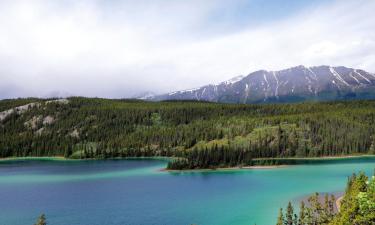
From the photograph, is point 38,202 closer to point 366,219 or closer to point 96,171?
point 96,171

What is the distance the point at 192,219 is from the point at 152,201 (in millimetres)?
20897

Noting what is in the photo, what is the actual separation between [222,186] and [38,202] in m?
44.8

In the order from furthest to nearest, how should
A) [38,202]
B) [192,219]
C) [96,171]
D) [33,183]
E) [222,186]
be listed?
[96,171], [33,183], [222,186], [38,202], [192,219]

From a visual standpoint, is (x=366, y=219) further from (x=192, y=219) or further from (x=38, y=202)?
(x=38, y=202)

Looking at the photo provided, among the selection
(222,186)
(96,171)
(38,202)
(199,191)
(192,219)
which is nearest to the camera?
(192,219)

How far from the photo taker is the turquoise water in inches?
3145

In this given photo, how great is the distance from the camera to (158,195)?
104m

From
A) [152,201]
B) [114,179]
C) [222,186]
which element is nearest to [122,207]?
[152,201]

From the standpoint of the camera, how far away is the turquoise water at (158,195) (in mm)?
79875

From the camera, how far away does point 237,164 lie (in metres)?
168

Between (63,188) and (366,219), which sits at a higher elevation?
(366,219)

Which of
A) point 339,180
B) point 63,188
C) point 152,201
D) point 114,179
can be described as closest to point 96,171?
point 114,179

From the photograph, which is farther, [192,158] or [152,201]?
[192,158]

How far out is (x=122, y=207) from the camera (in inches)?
3590
